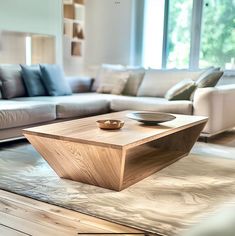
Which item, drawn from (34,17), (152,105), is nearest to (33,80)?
(34,17)

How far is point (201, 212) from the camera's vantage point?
1.93 metres

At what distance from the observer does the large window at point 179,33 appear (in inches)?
209

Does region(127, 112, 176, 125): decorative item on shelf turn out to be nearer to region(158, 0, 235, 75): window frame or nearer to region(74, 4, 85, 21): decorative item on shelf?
region(158, 0, 235, 75): window frame

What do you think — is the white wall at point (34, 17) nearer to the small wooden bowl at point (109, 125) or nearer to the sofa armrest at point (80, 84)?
the sofa armrest at point (80, 84)

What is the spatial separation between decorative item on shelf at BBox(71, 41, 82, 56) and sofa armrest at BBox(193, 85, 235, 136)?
2.65m

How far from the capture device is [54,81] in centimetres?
434

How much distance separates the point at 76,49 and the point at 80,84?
3.42 feet

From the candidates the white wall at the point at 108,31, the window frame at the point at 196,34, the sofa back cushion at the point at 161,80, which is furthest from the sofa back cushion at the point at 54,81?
the window frame at the point at 196,34

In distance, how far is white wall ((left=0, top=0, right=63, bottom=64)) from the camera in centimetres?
454

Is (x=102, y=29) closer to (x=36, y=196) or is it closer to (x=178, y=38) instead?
(x=178, y=38)

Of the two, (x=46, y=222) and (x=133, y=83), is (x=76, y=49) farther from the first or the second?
(x=46, y=222)

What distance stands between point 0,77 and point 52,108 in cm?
78

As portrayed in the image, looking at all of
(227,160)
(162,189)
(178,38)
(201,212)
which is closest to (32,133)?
(162,189)

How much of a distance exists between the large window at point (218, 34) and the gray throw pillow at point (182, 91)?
130 cm
